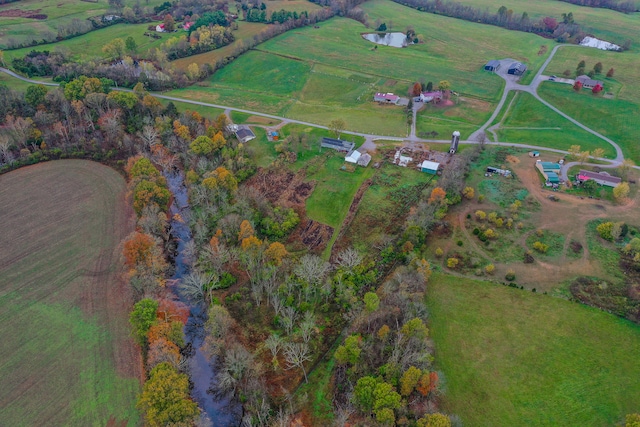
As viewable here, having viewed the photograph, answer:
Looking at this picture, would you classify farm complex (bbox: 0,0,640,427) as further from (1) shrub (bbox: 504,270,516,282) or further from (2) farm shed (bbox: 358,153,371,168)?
(1) shrub (bbox: 504,270,516,282)

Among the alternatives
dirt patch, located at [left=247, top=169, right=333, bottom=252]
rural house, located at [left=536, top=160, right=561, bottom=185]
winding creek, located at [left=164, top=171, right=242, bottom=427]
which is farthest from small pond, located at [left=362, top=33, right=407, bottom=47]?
winding creek, located at [left=164, top=171, right=242, bottom=427]

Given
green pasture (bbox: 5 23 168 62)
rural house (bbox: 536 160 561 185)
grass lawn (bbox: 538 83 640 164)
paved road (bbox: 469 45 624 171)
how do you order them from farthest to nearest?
green pasture (bbox: 5 23 168 62) < grass lawn (bbox: 538 83 640 164) < paved road (bbox: 469 45 624 171) < rural house (bbox: 536 160 561 185)

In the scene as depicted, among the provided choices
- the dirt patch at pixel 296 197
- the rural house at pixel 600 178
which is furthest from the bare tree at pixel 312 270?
the rural house at pixel 600 178

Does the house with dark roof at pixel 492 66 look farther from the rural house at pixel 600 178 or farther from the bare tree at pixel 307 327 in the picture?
the bare tree at pixel 307 327

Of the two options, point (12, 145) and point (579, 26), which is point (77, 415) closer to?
point (12, 145)

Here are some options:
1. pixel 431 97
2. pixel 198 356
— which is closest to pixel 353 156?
pixel 431 97
